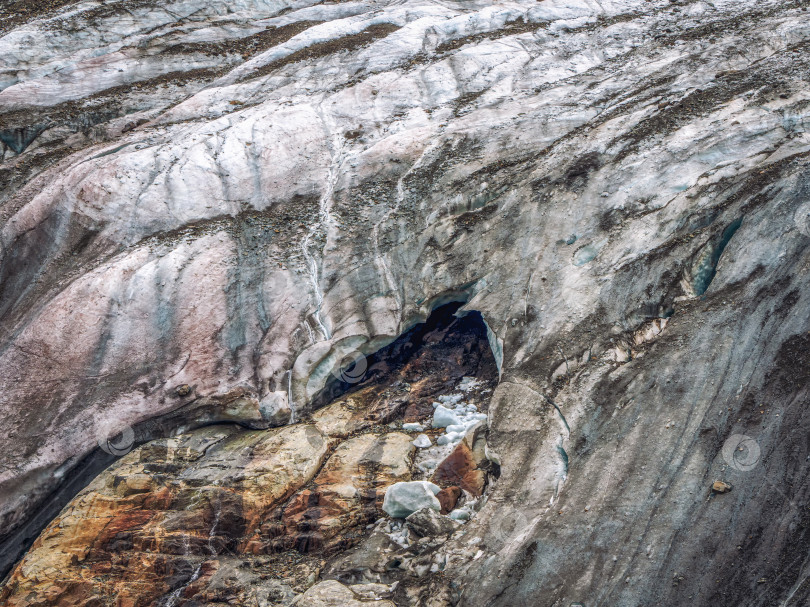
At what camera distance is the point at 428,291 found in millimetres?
14305

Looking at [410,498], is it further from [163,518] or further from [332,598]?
[163,518]

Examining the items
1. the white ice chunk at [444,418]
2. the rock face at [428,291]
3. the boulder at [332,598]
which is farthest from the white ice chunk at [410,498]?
the white ice chunk at [444,418]

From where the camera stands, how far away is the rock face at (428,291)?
9.19 meters

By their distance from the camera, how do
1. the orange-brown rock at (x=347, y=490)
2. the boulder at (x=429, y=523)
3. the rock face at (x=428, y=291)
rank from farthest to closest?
the orange-brown rock at (x=347, y=490), the boulder at (x=429, y=523), the rock face at (x=428, y=291)

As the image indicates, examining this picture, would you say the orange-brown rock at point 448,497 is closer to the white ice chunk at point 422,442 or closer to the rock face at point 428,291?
the rock face at point 428,291

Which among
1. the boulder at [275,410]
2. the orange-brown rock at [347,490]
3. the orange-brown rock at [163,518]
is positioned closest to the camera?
the orange-brown rock at [163,518]

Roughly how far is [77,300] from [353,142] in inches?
320

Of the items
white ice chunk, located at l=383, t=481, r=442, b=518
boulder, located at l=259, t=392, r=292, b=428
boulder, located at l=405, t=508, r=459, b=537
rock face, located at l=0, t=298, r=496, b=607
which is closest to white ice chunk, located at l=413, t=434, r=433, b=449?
rock face, located at l=0, t=298, r=496, b=607

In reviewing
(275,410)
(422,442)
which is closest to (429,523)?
(422,442)

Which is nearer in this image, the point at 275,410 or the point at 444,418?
the point at 444,418

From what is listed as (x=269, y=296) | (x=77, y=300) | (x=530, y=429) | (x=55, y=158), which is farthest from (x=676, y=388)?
(x=55, y=158)

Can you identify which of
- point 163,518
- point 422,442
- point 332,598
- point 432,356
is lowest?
point 422,442

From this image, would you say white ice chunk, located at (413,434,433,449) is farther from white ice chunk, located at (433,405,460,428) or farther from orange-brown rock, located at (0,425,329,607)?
orange-brown rock, located at (0,425,329,607)

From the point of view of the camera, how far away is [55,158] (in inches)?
695
